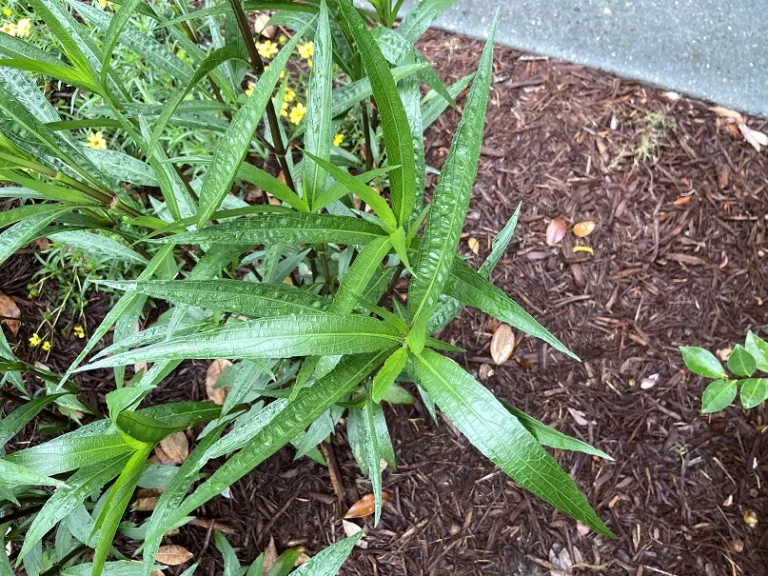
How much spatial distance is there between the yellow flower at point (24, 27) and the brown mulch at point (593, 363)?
2.75ft

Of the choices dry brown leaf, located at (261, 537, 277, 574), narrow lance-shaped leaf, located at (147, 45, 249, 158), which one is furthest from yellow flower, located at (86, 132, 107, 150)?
dry brown leaf, located at (261, 537, 277, 574)

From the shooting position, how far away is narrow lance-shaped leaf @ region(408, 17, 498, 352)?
76 cm

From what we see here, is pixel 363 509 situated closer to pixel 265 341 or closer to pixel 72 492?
pixel 72 492

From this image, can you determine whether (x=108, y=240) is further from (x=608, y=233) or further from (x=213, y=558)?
(x=608, y=233)

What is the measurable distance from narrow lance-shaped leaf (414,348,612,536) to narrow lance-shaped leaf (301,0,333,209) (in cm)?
41

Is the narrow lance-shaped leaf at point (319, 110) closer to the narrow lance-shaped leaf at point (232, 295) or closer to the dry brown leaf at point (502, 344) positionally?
the narrow lance-shaped leaf at point (232, 295)

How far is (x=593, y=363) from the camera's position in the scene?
6.20 feet

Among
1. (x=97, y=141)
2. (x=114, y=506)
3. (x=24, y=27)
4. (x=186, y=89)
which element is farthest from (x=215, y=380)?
(x=24, y=27)

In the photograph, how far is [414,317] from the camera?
0.83 metres

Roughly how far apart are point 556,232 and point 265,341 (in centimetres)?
147

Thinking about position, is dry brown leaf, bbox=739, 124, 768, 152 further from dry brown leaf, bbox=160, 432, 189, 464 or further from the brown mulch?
dry brown leaf, bbox=160, 432, 189, 464

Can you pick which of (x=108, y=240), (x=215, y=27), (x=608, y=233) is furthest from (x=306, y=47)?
(x=608, y=233)

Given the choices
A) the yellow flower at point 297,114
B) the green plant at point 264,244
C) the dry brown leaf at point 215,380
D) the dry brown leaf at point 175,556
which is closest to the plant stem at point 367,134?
the green plant at point 264,244

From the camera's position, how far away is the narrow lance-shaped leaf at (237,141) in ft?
2.58
